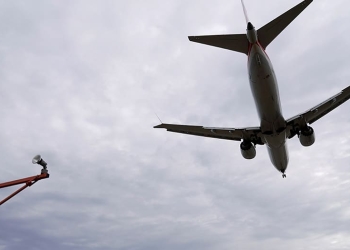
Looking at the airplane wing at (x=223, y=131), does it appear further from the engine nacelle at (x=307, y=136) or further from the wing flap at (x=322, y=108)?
the engine nacelle at (x=307, y=136)

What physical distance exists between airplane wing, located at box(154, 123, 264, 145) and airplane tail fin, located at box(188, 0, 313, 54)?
291 inches

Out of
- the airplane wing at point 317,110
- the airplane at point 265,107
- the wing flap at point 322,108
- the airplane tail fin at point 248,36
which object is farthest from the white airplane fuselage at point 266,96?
the wing flap at point 322,108

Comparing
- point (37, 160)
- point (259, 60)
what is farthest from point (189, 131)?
point (37, 160)

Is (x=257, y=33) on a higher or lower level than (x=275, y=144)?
higher

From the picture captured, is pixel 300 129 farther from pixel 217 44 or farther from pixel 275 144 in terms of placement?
pixel 217 44

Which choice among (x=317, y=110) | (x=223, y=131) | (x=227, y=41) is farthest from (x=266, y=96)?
(x=223, y=131)

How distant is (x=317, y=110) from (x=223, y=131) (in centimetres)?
785

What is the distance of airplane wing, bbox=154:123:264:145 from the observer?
94.5 feet

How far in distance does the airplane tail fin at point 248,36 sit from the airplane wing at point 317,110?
22.9 feet

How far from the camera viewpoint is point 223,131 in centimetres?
3014

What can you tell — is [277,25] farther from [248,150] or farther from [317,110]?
[248,150]

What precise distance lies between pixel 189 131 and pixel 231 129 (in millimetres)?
3726

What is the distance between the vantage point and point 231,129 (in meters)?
29.5

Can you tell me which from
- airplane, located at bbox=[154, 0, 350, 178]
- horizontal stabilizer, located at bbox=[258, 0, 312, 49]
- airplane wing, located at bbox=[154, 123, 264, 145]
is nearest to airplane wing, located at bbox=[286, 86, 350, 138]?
airplane, located at bbox=[154, 0, 350, 178]
